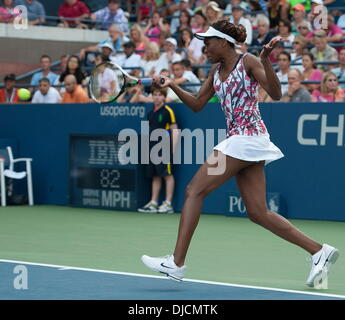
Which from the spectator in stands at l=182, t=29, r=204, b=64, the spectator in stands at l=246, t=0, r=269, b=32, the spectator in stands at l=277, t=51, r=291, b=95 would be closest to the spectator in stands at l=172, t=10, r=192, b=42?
the spectator in stands at l=182, t=29, r=204, b=64

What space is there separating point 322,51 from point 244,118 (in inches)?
286

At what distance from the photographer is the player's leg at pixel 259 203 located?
20.9 ft

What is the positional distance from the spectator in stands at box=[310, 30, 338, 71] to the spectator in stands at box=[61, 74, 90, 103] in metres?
3.59

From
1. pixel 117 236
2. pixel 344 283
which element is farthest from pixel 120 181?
pixel 344 283

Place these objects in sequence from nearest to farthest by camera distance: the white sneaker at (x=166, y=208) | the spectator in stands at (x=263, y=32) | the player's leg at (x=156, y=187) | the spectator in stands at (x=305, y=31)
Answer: the white sneaker at (x=166, y=208)
the player's leg at (x=156, y=187)
the spectator in stands at (x=305, y=31)
the spectator in stands at (x=263, y=32)

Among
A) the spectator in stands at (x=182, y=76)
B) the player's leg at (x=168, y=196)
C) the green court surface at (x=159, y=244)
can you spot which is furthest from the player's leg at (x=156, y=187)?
the spectator in stands at (x=182, y=76)

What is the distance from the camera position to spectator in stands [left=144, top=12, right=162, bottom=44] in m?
17.6

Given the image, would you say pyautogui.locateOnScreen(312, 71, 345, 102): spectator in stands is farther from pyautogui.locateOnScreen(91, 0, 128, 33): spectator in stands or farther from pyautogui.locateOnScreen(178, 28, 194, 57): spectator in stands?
pyautogui.locateOnScreen(91, 0, 128, 33): spectator in stands

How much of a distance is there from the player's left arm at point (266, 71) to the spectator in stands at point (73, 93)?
8.05m

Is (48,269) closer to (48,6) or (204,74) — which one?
(204,74)

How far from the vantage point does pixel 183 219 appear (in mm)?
6340

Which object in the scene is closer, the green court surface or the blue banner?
the green court surface

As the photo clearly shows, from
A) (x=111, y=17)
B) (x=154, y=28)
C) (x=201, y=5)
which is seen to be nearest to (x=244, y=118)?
(x=201, y=5)

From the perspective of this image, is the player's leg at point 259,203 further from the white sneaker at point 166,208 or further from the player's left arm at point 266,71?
the white sneaker at point 166,208
